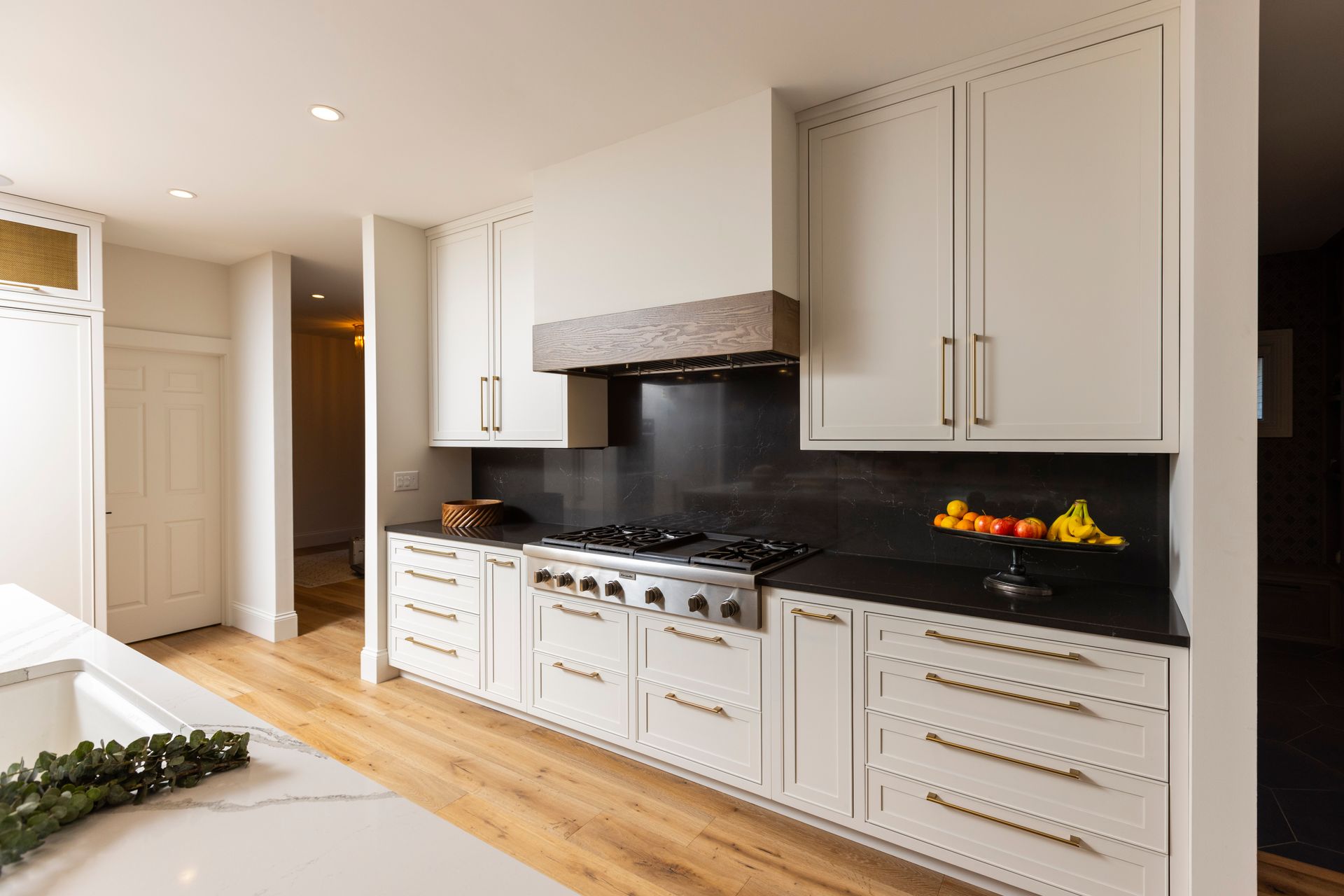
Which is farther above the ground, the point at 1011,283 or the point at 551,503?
the point at 1011,283

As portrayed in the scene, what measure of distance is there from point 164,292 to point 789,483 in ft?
14.2

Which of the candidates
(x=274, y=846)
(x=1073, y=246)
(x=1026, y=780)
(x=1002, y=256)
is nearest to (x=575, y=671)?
(x=1026, y=780)

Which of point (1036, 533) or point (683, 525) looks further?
point (683, 525)

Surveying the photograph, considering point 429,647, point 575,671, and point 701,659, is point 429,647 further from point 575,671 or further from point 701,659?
point 701,659

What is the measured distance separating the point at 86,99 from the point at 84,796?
2.68 meters

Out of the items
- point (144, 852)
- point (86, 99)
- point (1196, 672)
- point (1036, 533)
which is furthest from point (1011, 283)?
point (86, 99)

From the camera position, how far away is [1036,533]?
205cm

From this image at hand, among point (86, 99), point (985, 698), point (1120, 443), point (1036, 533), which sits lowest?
point (985, 698)

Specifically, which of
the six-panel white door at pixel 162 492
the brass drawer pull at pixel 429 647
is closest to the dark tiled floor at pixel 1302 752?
the brass drawer pull at pixel 429 647

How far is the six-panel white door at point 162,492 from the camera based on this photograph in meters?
4.20

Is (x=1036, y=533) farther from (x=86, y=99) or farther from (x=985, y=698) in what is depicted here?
(x=86, y=99)

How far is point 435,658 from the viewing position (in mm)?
3480

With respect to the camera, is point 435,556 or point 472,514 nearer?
point 435,556

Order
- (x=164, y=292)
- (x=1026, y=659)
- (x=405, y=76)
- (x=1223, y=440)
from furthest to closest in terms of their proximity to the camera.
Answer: (x=164, y=292), (x=405, y=76), (x=1026, y=659), (x=1223, y=440)
